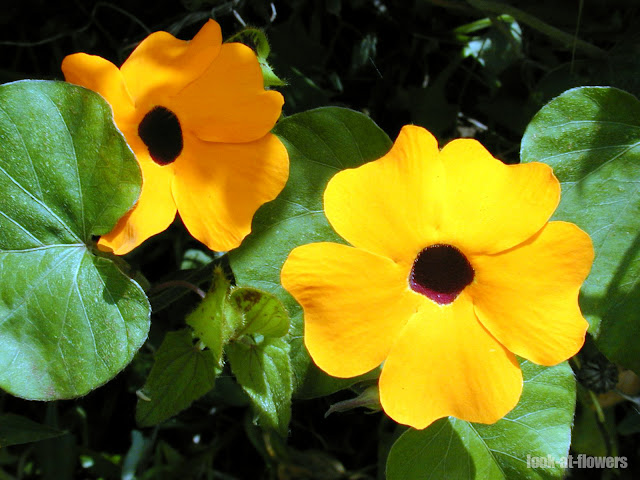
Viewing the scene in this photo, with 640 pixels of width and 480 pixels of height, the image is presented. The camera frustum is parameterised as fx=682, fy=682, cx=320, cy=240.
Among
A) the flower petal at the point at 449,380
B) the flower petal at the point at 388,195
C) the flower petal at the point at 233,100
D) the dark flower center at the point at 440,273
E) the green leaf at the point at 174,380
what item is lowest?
the green leaf at the point at 174,380

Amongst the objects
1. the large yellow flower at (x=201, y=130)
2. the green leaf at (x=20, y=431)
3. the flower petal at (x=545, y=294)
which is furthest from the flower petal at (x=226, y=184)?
the green leaf at (x=20, y=431)

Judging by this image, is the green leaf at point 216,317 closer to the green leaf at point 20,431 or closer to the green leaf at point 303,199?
the green leaf at point 303,199

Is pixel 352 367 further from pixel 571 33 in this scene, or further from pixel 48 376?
pixel 571 33

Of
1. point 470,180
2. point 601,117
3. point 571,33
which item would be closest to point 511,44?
point 571,33

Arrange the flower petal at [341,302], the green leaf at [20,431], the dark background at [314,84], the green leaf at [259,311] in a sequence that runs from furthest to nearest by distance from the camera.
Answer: the dark background at [314,84], the green leaf at [20,431], the green leaf at [259,311], the flower petal at [341,302]

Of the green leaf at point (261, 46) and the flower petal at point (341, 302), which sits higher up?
the green leaf at point (261, 46)

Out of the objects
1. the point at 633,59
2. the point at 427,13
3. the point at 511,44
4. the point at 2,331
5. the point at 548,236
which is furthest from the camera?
the point at 427,13

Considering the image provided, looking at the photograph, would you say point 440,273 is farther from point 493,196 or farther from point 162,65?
point 162,65

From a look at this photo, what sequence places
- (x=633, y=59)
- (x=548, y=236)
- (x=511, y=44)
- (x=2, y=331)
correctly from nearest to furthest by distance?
(x=548, y=236) < (x=2, y=331) < (x=633, y=59) < (x=511, y=44)

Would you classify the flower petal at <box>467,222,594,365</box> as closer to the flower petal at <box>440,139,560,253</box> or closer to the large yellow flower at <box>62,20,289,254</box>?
the flower petal at <box>440,139,560,253</box>
